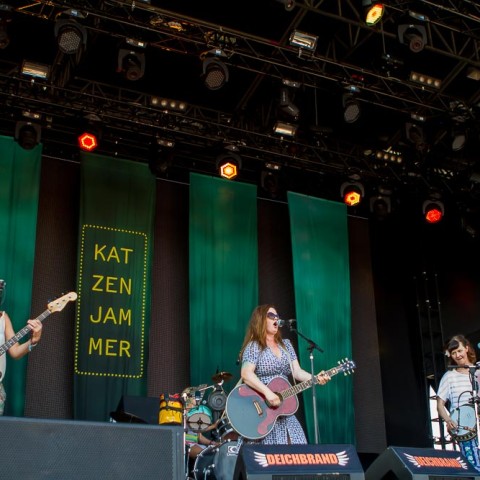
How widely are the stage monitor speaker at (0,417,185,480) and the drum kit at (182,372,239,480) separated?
2774 mm

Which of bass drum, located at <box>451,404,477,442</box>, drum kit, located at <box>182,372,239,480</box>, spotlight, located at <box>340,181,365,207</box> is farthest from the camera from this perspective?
spotlight, located at <box>340,181,365,207</box>

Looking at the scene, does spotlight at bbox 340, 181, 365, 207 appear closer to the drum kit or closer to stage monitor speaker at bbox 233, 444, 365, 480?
the drum kit

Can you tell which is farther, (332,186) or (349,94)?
(332,186)

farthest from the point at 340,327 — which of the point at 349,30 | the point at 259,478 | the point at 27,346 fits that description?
the point at 259,478

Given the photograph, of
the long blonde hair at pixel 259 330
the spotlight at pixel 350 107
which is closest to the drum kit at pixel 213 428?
the long blonde hair at pixel 259 330

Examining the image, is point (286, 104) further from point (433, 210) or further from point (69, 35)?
point (433, 210)

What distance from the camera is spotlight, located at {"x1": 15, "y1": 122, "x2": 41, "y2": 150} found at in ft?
27.5

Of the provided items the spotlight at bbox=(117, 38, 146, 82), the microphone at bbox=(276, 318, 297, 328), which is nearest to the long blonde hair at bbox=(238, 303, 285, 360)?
the microphone at bbox=(276, 318, 297, 328)

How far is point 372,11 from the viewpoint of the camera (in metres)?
7.33

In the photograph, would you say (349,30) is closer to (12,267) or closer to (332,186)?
(332,186)

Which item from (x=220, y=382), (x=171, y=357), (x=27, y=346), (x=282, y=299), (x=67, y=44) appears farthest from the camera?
(x=282, y=299)

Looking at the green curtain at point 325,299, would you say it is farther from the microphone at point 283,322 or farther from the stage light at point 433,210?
the microphone at point 283,322

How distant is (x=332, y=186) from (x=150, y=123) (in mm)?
3145

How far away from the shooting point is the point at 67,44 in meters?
7.11
